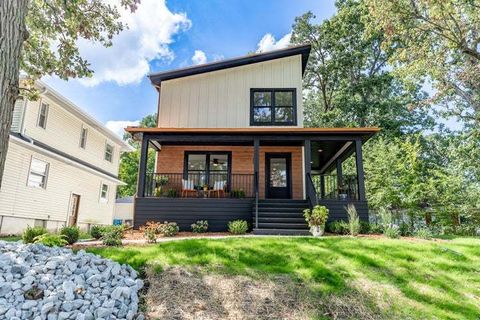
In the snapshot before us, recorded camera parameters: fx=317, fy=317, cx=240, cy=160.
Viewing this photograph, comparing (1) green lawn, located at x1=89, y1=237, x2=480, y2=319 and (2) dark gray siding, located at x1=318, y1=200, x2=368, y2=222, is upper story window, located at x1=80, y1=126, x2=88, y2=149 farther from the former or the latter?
(2) dark gray siding, located at x1=318, y1=200, x2=368, y2=222

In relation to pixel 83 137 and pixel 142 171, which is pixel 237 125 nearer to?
pixel 142 171

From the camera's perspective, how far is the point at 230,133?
12062 mm

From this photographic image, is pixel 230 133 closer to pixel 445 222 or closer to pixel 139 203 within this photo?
pixel 139 203

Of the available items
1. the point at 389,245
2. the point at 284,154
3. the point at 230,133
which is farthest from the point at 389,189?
the point at 389,245

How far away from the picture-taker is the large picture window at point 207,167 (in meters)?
13.7

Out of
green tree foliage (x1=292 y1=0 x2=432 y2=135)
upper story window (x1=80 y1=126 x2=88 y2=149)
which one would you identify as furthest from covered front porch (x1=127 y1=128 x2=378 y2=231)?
green tree foliage (x1=292 y1=0 x2=432 y2=135)

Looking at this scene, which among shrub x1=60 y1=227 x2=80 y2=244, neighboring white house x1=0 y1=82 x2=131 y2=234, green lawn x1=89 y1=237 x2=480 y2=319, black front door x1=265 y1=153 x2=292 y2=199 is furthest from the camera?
black front door x1=265 y1=153 x2=292 y2=199

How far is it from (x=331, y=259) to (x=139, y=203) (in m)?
7.39

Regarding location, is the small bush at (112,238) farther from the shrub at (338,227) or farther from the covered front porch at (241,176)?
the shrub at (338,227)

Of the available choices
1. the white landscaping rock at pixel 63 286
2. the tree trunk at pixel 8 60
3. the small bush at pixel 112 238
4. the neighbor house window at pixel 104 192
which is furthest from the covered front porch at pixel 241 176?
the tree trunk at pixel 8 60

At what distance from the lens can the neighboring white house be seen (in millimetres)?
11953

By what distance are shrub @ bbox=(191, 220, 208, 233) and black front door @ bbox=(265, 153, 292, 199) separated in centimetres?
366

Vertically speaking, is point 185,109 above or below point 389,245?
above

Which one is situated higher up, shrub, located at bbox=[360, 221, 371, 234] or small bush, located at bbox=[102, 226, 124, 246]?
shrub, located at bbox=[360, 221, 371, 234]
